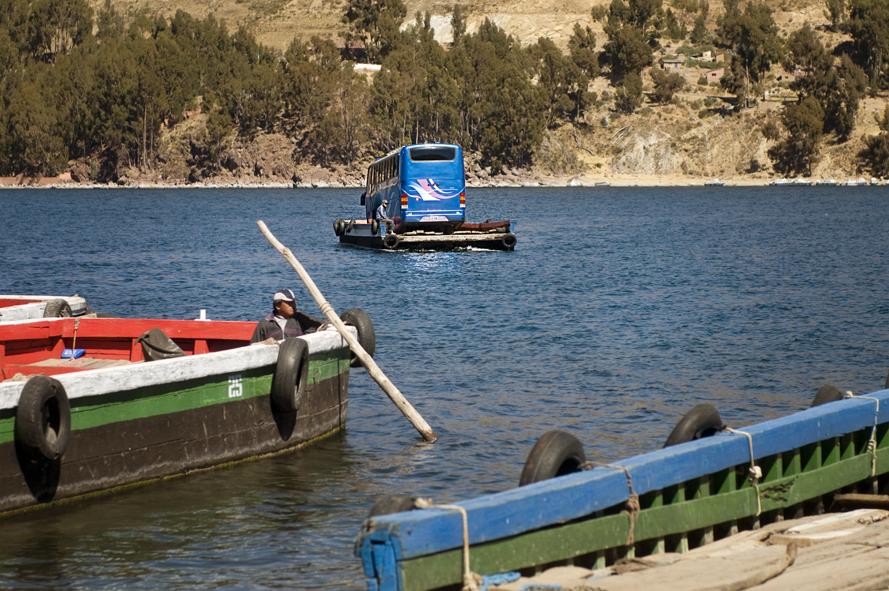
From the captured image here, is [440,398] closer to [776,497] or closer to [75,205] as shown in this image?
[776,497]

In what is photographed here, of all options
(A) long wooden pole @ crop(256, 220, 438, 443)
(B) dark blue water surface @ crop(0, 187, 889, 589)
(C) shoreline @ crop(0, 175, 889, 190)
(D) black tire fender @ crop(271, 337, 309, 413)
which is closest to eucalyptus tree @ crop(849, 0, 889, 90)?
(C) shoreline @ crop(0, 175, 889, 190)

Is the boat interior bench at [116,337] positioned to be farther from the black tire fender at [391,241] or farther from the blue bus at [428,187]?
the black tire fender at [391,241]

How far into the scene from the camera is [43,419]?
12.8 meters

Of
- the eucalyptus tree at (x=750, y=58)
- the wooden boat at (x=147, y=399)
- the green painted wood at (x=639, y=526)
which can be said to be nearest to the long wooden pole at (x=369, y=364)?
the wooden boat at (x=147, y=399)

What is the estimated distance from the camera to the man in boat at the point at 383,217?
5803cm

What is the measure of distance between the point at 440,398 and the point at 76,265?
3912 centimetres

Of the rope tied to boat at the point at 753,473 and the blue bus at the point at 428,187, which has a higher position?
the blue bus at the point at 428,187

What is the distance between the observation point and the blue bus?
5591 cm

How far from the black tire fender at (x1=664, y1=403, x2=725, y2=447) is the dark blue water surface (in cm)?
313

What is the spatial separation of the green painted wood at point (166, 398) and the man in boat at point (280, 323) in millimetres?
756

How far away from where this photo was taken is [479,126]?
189375 millimetres

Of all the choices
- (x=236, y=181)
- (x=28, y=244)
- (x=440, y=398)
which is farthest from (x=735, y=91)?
(x=440, y=398)

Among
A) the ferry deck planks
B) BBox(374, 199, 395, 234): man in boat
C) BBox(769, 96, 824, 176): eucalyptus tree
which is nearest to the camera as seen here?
the ferry deck planks

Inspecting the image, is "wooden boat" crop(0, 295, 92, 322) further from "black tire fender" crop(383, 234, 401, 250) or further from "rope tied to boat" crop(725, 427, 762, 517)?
"black tire fender" crop(383, 234, 401, 250)
